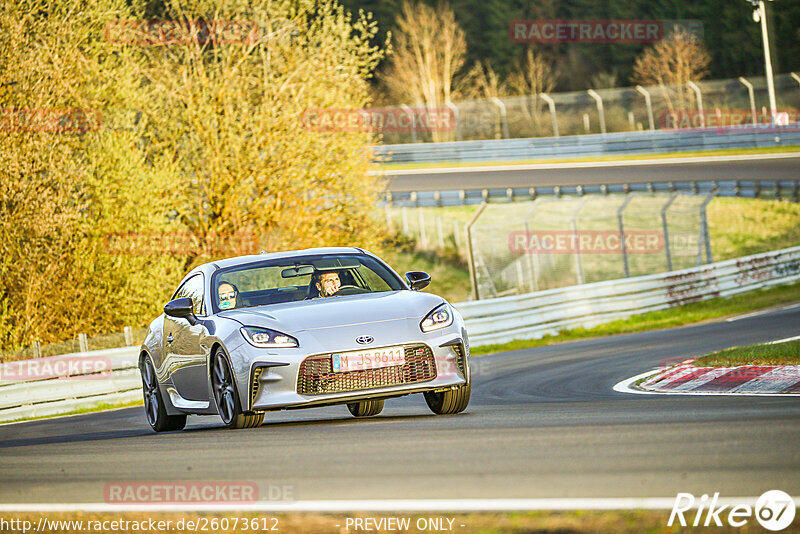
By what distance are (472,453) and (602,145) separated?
47.2m

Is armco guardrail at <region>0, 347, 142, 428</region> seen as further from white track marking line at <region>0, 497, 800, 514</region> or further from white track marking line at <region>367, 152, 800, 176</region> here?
white track marking line at <region>367, 152, 800, 176</region>

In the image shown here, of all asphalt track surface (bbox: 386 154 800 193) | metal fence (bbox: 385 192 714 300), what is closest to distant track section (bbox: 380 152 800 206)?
asphalt track surface (bbox: 386 154 800 193)

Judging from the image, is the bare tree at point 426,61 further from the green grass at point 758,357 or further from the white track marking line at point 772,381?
the white track marking line at point 772,381

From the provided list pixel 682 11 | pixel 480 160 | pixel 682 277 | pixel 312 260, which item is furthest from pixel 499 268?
pixel 682 11

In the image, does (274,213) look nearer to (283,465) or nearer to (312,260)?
(312,260)

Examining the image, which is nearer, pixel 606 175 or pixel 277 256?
pixel 277 256

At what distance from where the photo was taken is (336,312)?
9.09 metres

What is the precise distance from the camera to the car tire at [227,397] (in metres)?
9.17

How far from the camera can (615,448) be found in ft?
21.6

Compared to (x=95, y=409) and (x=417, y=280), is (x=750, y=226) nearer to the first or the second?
(x=95, y=409)

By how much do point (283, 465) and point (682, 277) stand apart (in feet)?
66.5

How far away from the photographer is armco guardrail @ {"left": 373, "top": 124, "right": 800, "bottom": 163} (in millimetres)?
49906

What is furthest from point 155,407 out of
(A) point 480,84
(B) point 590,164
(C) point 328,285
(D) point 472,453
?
(A) point 480,84

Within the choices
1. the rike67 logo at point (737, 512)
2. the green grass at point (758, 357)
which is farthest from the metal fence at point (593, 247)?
the rike67 logo at point (737, 512)
